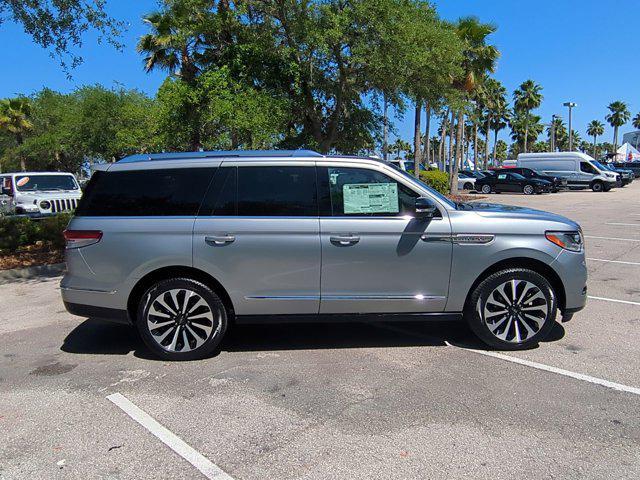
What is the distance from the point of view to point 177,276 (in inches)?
187

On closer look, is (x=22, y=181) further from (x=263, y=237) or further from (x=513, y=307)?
(x=513, y=307)

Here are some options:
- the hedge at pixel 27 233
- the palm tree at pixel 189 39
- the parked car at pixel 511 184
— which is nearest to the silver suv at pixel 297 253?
the hedge at pixel 27 233

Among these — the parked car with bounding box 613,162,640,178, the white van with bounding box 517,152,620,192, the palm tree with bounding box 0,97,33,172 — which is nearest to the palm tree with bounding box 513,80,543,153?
the parked car with bounding box 613,162,640,178

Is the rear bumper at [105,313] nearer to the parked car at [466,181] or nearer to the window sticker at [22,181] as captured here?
the window sticker at [22,181]

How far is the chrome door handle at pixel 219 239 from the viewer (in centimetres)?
462

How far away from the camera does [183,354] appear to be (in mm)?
4742

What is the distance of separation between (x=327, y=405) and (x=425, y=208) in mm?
1943

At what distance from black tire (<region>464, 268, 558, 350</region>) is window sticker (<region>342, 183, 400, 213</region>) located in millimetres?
1111

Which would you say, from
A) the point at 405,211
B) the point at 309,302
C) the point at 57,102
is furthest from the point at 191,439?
the point at 57,102

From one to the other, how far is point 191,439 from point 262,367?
1261 millimetres

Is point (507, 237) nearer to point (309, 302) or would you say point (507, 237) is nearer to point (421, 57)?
point (309, 302)

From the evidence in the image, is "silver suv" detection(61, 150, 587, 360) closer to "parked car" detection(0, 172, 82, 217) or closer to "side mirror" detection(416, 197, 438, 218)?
"side mirror" detection(416, 197, 438, 218)

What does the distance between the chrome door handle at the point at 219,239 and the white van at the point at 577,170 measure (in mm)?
32149

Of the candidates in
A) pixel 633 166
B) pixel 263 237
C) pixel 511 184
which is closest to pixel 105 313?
pixel 263 237
